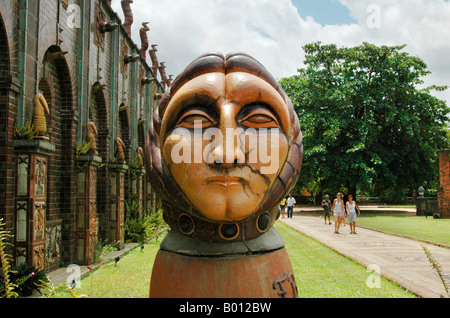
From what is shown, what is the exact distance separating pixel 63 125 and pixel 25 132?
2.07 metres

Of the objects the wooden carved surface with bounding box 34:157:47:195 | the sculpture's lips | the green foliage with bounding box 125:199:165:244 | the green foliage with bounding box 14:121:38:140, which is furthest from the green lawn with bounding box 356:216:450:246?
the green foliage with bounding box 14:121:38:140

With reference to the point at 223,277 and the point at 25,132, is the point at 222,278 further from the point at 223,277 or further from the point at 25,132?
the point at 25,132

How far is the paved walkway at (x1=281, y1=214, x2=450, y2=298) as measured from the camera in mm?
5896

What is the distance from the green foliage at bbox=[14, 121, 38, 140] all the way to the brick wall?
2219cm

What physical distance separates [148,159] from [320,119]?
19859 millimetres

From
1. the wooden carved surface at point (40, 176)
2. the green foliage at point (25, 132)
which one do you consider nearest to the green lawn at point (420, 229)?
the wooden carved surface at point (40, 176)

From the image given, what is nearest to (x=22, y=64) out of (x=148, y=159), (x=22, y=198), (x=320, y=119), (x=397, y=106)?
(x=22, y=198)

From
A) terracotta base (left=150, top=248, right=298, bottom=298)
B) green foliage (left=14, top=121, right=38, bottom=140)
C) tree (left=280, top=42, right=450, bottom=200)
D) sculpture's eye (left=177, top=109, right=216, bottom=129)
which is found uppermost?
tree (left=280, top=42, right=450, bottom=200)

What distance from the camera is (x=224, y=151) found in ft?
7.39

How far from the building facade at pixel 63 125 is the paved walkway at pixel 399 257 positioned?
5.87 meters

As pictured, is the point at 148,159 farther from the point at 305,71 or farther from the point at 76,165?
the point at 305,71

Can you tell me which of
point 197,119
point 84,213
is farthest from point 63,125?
point 197,119

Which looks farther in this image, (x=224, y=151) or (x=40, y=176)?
(x=40, y=176)

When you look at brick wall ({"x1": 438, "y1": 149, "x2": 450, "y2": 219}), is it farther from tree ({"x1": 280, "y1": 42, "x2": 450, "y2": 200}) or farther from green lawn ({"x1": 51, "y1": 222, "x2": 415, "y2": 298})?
green lawn ({"x1": 51, "y1": 222, "x2": 415, "y2": 298})
